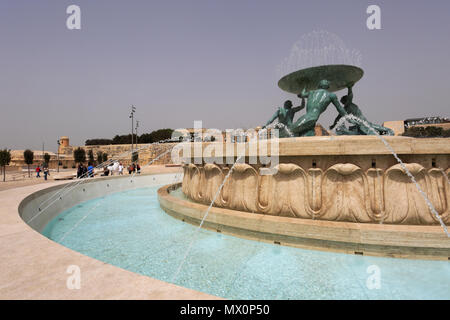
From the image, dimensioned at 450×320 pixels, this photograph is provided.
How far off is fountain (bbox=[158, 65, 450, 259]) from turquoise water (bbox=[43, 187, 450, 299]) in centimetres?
20

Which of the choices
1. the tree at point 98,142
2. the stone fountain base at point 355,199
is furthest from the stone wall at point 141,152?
the stone fountain base at point 355,199

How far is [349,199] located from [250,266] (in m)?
1.95

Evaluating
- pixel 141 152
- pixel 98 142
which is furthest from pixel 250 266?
pixel 98 142

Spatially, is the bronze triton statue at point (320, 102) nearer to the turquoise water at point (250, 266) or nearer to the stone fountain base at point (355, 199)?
the stone fountain base at point (355, 199)

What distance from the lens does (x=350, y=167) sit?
3719 mm

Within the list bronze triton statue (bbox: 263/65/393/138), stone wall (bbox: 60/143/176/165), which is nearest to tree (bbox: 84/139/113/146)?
stone wall (bbox: 60/143/176/165)

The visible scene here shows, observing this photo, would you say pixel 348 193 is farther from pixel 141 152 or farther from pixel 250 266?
pixel 141 152

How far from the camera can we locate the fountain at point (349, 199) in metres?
3.27

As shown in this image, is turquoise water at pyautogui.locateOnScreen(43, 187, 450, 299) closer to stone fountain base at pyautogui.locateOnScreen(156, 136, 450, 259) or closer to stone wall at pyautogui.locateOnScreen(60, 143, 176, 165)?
stone fountain base at pyautogui.locateOnScreen(156, 136, 450, 259)

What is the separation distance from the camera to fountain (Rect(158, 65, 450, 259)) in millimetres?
3268

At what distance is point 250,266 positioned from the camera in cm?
301

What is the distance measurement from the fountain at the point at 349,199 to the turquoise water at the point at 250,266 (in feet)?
0.65
